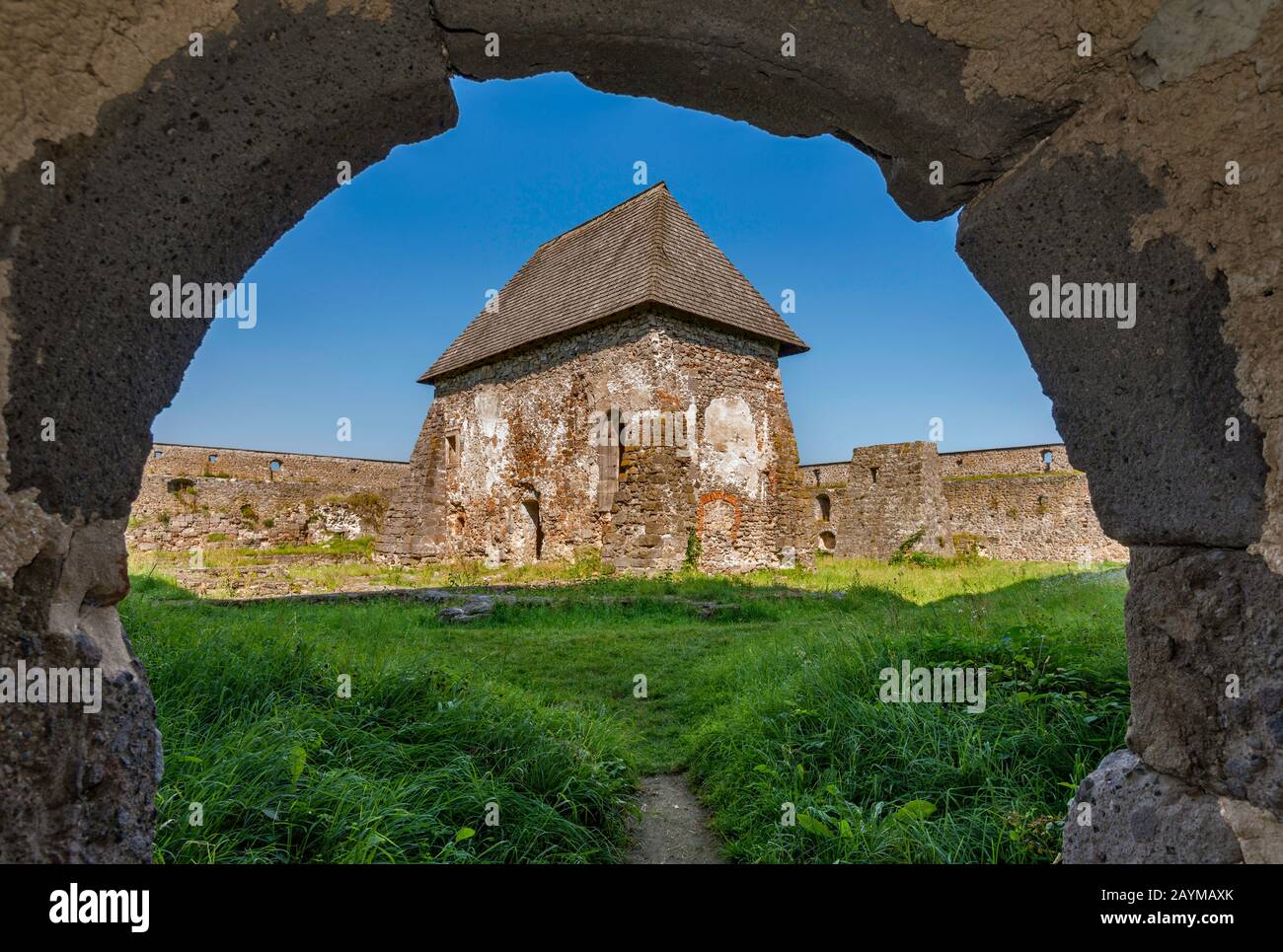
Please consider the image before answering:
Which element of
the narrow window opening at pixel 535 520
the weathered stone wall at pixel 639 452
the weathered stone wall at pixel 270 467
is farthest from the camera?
the weathered stone wall at pixel 270 467

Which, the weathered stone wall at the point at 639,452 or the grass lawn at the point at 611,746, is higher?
the weathered stone wall at the point at 639,452

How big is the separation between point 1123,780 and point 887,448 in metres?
17.5

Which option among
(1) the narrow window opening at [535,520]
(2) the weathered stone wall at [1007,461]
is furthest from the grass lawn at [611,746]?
(2) the weathered stone wall at [1007,461]

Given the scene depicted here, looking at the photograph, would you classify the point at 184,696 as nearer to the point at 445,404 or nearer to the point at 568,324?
the point at 568,324

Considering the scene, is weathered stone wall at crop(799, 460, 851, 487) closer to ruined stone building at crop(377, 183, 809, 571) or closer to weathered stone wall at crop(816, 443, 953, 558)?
weathered stone wall at crop(816, 443, 953, 558)

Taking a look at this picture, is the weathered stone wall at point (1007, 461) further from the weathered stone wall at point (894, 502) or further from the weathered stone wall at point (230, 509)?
the weathered stone wall at point (230, 509)

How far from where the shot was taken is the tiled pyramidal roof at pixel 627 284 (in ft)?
45.1

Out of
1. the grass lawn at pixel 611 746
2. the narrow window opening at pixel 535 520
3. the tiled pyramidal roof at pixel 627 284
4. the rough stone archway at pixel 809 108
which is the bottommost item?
the grass lawn at pixel 611 746

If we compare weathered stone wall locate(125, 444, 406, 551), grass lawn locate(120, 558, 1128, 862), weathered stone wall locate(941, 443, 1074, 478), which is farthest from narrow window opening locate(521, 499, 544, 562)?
weathered stone wall locate(941, 443, 1074, 478)

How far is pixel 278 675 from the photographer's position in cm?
375

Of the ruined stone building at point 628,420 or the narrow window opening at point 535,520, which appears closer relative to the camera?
the ruined stone building at point 628,420

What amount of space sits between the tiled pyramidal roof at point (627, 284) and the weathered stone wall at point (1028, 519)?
33.7 ft

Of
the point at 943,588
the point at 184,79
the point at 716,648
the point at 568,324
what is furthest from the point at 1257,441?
the point at 568,324

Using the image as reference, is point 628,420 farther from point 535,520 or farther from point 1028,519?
point 1028,519
